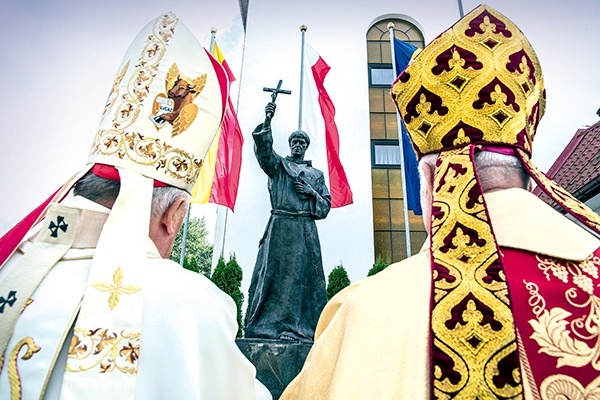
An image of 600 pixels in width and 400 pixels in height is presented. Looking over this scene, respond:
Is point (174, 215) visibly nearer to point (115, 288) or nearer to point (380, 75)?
point (115, 288)

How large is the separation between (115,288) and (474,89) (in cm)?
124

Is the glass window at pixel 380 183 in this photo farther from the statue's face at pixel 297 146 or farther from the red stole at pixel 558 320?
the red stole at pixel 558 320

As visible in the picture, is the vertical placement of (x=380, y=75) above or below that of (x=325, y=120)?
above

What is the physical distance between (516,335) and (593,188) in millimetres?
7760

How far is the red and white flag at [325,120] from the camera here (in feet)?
29.1

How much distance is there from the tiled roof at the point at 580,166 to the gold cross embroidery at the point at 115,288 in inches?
279

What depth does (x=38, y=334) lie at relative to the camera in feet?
3.85

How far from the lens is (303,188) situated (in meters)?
5.55

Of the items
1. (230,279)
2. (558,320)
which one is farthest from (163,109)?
(230,279)

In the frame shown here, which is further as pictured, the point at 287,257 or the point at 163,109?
the point at 287,257

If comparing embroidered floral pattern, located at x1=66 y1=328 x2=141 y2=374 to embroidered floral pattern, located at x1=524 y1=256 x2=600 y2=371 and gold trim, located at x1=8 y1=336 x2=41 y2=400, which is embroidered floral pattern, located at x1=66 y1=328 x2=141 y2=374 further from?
embroidered floral pattern, located at x1=524 y1=256 x2=600 y2=371

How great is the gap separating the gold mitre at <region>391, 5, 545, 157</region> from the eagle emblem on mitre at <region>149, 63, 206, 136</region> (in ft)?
2.57

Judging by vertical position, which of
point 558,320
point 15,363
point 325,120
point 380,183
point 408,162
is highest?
point 380,183

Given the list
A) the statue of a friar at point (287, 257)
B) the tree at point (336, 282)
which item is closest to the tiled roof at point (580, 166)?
the tree at point (336, 282)
